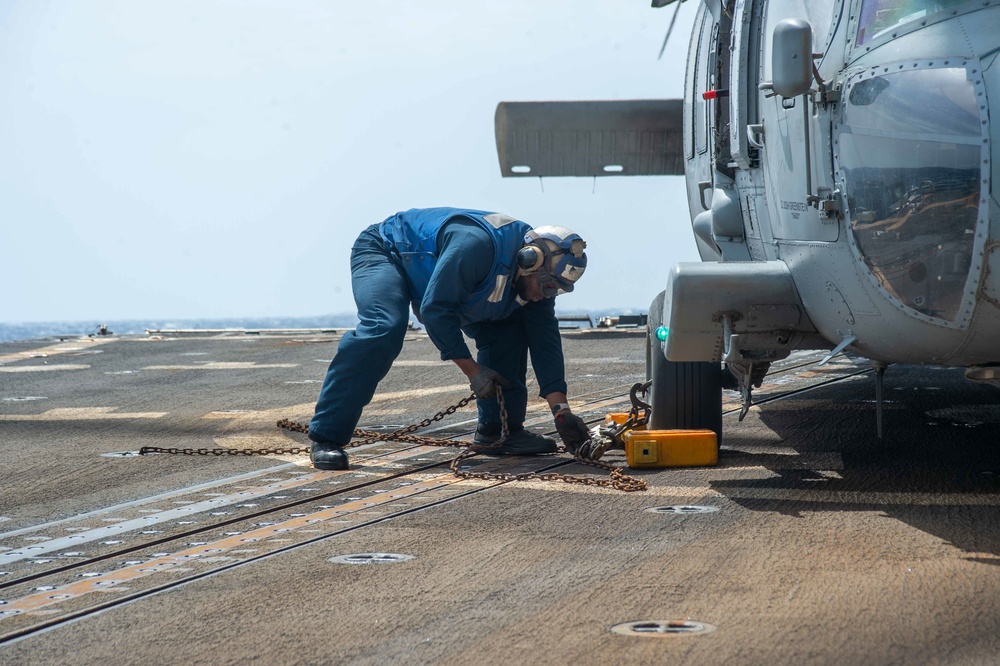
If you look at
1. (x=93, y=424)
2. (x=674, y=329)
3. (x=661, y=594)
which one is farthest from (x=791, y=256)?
(x=93, y=424)

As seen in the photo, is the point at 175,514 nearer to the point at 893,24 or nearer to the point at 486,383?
the point at 486,383

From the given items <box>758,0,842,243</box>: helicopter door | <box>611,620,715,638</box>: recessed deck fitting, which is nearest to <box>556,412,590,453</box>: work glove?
<box>758,0,842,243</box>: helicopter door

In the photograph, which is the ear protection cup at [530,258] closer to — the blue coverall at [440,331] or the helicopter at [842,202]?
the blue coverall at [440,331]

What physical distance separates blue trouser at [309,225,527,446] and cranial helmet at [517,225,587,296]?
0.56 meters

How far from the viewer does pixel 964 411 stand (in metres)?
8.12

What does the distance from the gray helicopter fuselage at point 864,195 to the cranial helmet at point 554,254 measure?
3.04ft

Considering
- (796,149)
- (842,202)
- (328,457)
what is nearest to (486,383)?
(328,457)

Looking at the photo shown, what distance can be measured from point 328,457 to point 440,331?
90 centimetres

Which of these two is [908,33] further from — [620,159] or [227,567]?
[620,159]

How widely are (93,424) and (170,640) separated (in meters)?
5.29

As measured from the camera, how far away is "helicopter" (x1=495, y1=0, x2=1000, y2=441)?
4398 mm

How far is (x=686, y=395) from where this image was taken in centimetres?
642

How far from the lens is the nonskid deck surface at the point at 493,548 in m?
3.22

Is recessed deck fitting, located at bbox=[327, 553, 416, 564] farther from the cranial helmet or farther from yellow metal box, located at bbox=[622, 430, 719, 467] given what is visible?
the cranial helmet
